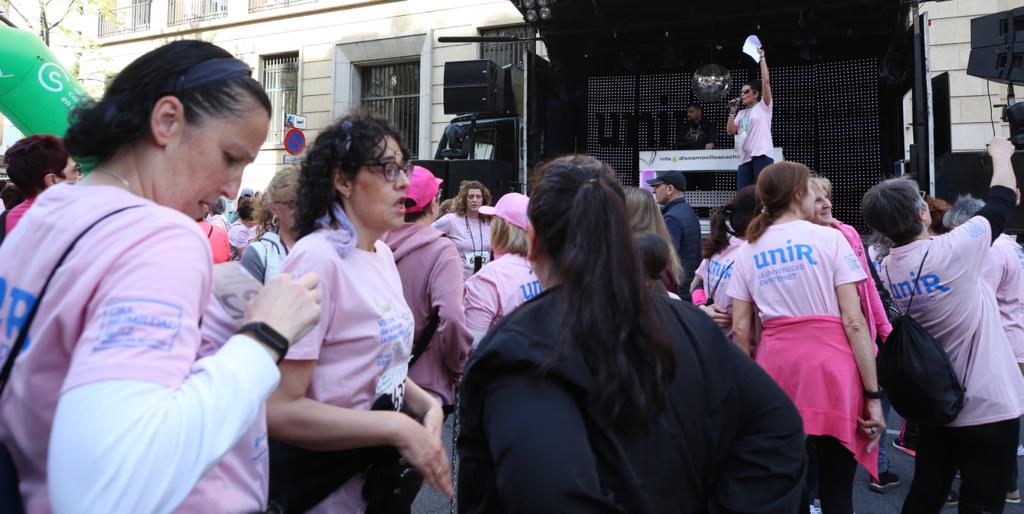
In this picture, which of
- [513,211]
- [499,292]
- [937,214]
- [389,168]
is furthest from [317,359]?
[937,214]

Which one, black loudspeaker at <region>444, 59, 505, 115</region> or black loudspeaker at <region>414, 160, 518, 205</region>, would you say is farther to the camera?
black loudspeaker at <region>444, 59, 505, 115</region>

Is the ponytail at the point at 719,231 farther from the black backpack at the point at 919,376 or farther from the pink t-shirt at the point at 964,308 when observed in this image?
the black backpack at the point at 919,376

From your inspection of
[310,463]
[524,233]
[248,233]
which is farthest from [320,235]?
[248,233]

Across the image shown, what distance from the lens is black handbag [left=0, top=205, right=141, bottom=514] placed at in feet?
3.03

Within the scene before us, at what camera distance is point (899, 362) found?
2945mm

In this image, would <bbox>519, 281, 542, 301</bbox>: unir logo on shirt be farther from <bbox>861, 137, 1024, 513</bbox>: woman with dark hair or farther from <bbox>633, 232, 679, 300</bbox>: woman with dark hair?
<bbox>861, 137, 1024, 513</bbox>: woman with dark hair

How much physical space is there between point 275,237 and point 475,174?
5507 millimetres

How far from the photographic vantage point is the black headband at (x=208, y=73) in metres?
1.10

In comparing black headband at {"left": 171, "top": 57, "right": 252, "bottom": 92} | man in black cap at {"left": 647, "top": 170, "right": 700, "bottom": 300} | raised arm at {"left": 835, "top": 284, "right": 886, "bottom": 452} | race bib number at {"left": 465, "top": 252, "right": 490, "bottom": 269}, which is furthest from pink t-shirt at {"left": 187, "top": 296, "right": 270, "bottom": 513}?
race bib number at {"left": 465, "top": 252, "right": 490, "bottom": 269}

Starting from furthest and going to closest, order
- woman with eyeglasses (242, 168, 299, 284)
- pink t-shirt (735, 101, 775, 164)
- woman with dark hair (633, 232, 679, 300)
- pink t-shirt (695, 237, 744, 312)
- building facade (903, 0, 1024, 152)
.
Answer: building facade (903, 0, 1024, 152), pink t-shirt (735, 101, 775, 164), pink t-shirt (695, 237, 744, 312), woman with eyeglasses (242, 168, 299, 284), woman with dark hair (633, 232, 679, 300)

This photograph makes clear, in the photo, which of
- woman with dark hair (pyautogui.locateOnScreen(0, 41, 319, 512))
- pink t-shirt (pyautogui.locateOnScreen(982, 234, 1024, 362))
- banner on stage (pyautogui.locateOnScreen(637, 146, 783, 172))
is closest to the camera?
woman with dark hair (pyautogui.locateOnScreen(0, 41, 319, 512))

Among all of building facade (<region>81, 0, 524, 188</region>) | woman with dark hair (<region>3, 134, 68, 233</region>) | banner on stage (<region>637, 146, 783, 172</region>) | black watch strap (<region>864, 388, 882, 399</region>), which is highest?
building facade (<region>81, 0, 524, 188</region>)

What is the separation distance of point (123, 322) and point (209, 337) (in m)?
0.28

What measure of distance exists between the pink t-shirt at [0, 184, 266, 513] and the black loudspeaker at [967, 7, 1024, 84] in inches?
283
